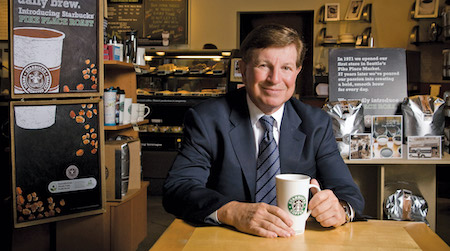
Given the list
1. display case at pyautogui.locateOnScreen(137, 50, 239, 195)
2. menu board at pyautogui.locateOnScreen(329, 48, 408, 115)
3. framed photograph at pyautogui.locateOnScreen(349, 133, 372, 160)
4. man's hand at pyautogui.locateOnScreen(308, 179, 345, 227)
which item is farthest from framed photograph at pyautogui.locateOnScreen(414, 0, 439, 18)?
man's hand at pyautogui.locateOnScreen(308, 179, 345, 227)

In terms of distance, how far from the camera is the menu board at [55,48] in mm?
2385

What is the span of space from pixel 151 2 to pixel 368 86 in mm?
4916

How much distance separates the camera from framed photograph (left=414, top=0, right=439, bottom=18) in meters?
6.32

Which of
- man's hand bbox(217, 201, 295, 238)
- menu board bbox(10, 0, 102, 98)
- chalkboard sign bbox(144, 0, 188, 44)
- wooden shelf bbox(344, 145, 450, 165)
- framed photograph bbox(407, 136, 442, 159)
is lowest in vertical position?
man's hand bbox(217, 201, 295, 238)

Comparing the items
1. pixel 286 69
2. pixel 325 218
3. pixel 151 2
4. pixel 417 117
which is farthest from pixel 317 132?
pixel 151 2

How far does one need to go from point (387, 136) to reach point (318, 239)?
60.8 inches

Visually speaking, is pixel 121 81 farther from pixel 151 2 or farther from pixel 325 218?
pixel 151 2

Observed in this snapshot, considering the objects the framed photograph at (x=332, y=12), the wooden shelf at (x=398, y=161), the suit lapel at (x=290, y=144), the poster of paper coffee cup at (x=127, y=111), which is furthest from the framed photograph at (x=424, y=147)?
the framed photograph at (x=332, y=12)

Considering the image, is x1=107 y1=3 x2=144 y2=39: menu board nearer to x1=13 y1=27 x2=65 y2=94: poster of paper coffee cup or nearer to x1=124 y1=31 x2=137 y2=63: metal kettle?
x1=124 y1=31 x2=137 y2=63: metal kettle

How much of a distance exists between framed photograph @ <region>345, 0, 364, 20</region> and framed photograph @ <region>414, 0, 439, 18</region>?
789 millimetres

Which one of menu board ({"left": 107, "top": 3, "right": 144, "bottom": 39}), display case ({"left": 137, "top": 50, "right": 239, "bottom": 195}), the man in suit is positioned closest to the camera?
the man in suit

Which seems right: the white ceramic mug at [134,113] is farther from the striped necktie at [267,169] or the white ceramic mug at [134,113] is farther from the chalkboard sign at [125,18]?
the chalkboard sign at [125,18]

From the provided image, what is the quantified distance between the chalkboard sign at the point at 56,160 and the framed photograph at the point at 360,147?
150 centimetres

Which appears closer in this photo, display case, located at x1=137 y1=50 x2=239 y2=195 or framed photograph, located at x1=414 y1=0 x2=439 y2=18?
display case, located at x1=137 y1=50 x2=239 y2=195
